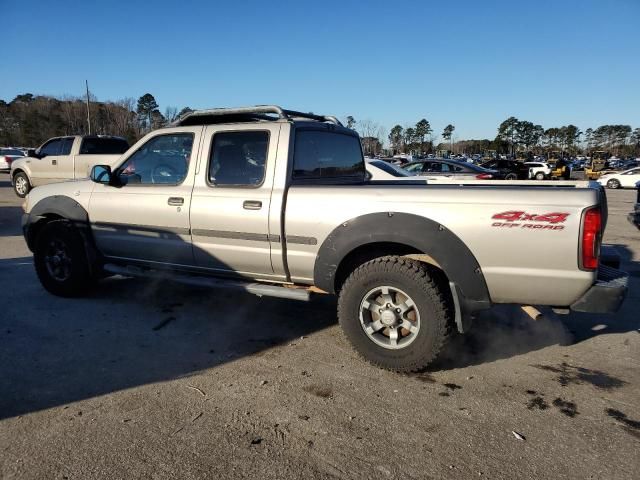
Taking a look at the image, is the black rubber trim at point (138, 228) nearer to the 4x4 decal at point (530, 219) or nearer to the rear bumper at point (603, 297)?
the 4x4 decal at point (530, 219)

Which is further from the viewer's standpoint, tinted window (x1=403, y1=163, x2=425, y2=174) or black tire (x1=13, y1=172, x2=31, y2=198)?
tinted window (x1=403, y1=163, x2=425, y2=174)

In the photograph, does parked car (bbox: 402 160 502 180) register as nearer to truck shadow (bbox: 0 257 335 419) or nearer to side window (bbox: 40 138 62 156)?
side window (bbox: 40 138 62 156)

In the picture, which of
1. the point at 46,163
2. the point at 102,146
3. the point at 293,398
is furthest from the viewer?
the point at 46,163

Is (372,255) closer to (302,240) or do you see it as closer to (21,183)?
(302,240)

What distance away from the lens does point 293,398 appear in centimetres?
318

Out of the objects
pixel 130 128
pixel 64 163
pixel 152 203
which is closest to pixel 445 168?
pixel 64 163

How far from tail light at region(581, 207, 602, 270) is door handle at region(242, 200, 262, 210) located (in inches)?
94.8

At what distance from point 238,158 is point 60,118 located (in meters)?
74.9

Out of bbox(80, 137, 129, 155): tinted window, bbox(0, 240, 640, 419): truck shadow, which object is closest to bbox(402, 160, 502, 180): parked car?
bbox(80, 137, 129, 155): tinted window

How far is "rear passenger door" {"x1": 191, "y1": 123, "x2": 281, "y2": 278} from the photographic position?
3.99m

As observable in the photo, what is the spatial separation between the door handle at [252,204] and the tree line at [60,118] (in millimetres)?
63032

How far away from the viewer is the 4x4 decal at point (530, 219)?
2.98m

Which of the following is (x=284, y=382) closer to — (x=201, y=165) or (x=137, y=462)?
(x=137, y=462)

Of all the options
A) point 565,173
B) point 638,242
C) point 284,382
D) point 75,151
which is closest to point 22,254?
point 284,382
